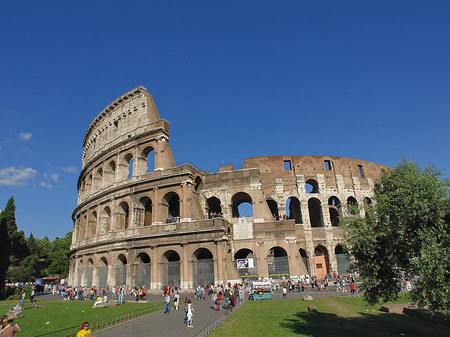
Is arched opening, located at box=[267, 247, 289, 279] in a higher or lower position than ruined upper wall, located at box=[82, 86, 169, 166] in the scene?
lower

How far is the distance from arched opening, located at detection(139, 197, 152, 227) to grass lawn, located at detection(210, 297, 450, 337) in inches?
584

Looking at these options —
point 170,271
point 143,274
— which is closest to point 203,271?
point 170,271

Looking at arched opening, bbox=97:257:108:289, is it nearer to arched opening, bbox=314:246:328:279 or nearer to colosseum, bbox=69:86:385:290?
colosseum, bbox=69:86:385:290

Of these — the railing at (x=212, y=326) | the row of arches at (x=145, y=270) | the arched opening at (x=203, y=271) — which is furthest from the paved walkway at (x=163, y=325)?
the row of arches at (x=145, y=270)

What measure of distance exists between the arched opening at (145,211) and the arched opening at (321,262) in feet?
57.2

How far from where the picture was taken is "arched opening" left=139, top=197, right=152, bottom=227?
27219 millimetres

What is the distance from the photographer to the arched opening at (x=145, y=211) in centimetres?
2722

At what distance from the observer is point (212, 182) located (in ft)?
93.4

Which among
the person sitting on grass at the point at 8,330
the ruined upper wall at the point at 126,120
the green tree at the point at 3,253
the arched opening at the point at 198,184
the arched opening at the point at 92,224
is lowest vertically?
the person sitting on grass at the point at 8,330

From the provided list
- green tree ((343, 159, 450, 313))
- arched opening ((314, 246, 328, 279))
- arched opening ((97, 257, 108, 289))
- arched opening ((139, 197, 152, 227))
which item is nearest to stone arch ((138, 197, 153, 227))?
arched opening ((139, 197, 152, 227))

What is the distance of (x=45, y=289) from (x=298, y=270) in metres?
34.3

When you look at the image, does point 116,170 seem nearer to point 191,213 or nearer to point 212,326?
point 191,213

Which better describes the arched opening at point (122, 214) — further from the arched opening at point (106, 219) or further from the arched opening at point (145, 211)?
the arched opening at point (106, 219)

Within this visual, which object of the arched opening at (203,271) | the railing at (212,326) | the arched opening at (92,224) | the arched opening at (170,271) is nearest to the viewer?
the railing at (212,326)
